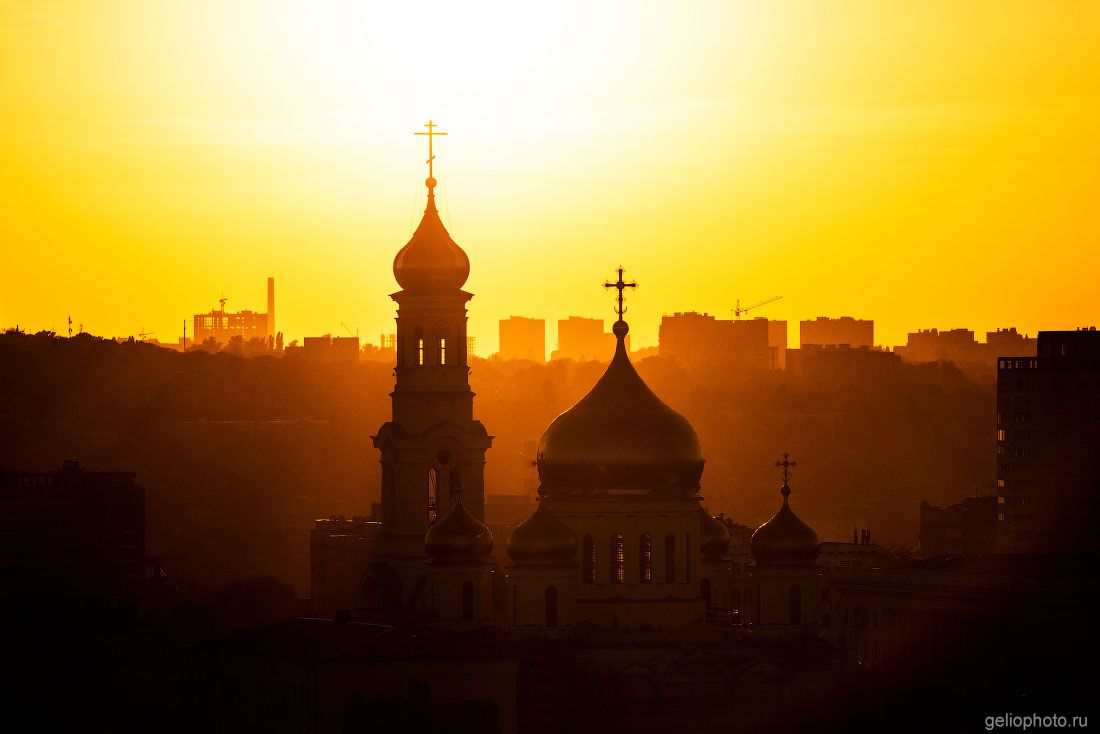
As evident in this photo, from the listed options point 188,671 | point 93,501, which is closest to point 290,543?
point 93,501

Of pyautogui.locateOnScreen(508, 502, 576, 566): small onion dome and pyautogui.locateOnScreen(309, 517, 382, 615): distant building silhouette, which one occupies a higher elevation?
pyautogui.locateOnScreen(508, 502, 576, 566): small onion dome

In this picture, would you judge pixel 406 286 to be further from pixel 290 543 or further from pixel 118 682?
pixel 290 543

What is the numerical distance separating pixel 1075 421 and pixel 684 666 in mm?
69229

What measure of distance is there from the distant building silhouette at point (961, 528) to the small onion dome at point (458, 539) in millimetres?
72024

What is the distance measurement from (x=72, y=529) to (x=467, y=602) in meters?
74.7

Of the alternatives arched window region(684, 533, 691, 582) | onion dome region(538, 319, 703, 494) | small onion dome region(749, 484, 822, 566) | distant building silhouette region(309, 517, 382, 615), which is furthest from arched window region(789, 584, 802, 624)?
distant building silhouette region(309, 517, 382, 615)

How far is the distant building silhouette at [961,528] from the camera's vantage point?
16888 centimetres

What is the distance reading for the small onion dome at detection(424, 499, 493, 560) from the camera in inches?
3666

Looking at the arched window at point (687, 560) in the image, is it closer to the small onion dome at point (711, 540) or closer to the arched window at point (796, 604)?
the arched window at point (796, 604)

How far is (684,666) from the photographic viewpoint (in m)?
90.9

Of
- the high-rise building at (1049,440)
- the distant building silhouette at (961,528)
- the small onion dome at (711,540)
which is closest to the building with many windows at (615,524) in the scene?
the small onion dome at (711,540)

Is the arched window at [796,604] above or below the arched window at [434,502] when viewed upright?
below

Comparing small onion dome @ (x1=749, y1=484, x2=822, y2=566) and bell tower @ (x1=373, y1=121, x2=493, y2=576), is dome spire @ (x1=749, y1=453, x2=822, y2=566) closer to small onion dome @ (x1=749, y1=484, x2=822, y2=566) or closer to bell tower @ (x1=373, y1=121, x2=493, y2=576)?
small onion dome @ (x1=749, y1=484, x2=822, y2=566)

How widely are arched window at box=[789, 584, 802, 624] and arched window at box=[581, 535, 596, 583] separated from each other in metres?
4.93
